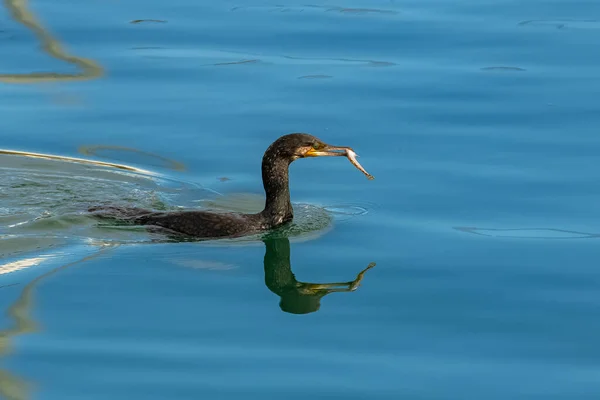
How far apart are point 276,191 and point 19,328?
Answer: 317cm

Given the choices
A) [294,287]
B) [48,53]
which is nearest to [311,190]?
[294,287]

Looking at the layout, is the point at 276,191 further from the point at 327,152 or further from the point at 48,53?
the point at 48,53

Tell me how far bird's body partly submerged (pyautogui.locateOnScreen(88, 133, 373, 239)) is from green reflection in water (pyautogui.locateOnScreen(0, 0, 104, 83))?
4.34 meters

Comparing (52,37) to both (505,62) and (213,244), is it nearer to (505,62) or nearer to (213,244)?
(505,62)

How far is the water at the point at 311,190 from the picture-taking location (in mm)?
7730

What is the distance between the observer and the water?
7730mm

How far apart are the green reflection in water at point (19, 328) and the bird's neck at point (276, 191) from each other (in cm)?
159

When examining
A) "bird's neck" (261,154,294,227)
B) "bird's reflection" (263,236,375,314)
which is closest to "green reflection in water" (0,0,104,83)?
"bird's neck" (261,154,294,227)

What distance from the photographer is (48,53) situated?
15.8m

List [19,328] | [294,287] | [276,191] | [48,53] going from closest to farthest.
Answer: [19,328]
[294,287]
[276,191]
[48,53]

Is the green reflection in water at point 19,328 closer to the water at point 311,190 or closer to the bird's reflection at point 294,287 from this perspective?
the water at point 311,190

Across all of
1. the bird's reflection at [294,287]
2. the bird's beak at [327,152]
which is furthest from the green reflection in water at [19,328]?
the bird's beak at [327,152]

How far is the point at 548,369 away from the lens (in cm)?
770

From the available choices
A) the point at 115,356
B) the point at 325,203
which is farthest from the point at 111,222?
the point at 115,356
